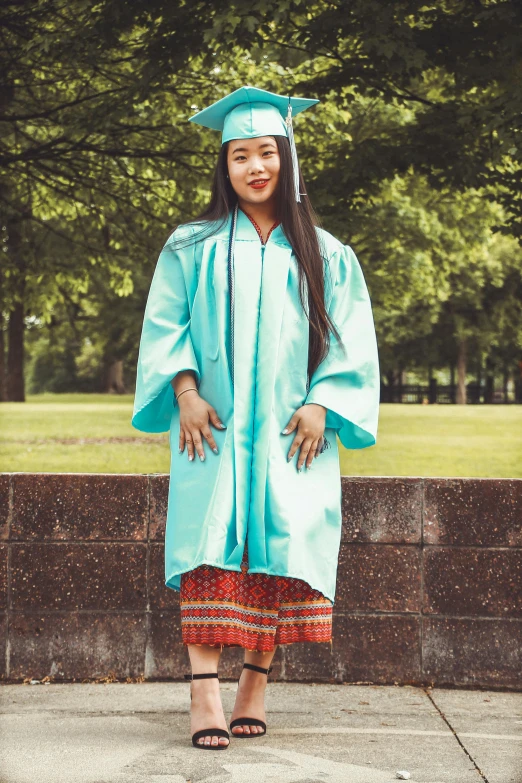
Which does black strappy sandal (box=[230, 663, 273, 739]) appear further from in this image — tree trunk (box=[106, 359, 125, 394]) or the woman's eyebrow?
tree trunk (box=[106, 359, 125, 394])

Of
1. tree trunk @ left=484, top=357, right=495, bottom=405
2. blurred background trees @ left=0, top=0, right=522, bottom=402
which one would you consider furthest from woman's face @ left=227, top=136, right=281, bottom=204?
tree trunk @ left=484, top=357, right=495, bottom=405

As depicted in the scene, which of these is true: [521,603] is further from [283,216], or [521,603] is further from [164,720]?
[283,216]

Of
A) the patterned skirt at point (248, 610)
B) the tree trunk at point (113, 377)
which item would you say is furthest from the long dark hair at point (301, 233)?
the tree trunk at point (113, 377)

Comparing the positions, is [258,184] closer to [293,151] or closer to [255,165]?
[255,165]

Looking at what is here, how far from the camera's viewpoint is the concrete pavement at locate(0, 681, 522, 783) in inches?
129

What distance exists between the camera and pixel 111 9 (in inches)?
262

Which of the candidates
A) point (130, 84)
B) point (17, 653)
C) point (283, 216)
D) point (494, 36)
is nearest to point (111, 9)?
point (130, 84)

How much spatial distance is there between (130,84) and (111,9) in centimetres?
139

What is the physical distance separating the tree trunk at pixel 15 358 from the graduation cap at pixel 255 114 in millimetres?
25642

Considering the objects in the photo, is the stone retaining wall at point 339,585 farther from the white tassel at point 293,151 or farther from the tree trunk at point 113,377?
the tree trunk at point 113,377

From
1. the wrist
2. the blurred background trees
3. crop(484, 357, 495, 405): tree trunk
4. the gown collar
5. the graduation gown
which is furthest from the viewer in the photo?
crop(484, 357, 495, 405): tree trunk

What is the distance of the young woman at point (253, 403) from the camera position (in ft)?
11.6

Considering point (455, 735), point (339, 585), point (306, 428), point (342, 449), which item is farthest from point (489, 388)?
point (306, 428)

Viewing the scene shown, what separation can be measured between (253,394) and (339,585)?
1440mm
